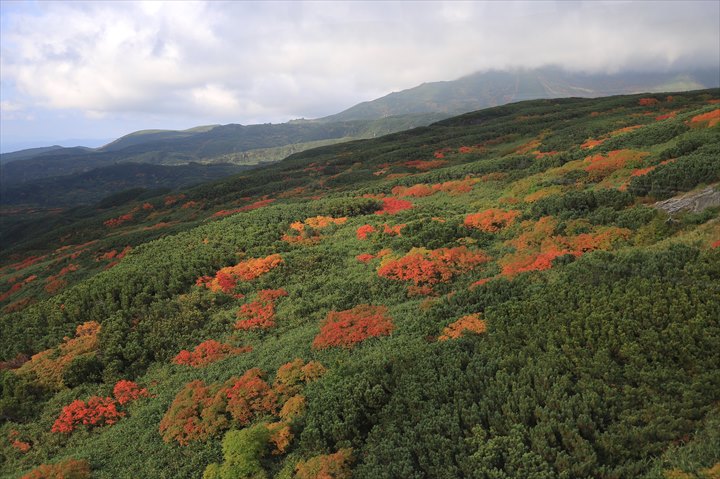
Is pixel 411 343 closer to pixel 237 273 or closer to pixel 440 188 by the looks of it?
pixel 237 273

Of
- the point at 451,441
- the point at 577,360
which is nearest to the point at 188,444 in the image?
the point at 451,441

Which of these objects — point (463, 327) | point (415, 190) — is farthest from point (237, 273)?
point (415, 190)

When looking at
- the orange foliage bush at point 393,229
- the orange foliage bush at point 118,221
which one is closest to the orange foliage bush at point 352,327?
the orange foliage bush at point 393,229

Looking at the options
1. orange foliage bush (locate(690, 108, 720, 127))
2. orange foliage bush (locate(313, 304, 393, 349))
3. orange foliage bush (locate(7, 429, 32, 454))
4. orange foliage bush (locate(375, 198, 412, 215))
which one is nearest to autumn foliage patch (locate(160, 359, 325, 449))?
orange foliage bush (locate(313, 304, 393, 349))

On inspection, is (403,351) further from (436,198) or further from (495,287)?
(436,198)

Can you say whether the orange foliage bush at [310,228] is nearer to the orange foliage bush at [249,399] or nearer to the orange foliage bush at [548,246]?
the orange foliage bush at [548,246]

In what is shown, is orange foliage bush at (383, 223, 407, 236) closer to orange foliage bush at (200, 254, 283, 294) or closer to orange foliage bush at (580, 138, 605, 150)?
orange foliage bush at (200, 254, 283, 294)
